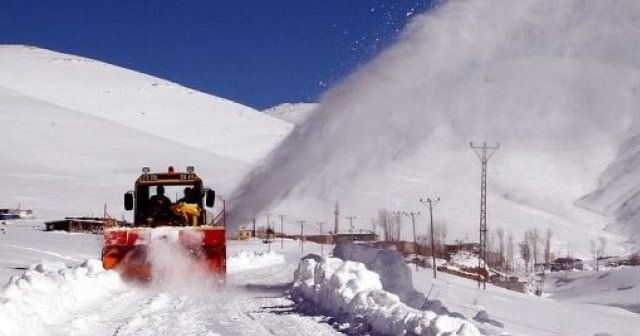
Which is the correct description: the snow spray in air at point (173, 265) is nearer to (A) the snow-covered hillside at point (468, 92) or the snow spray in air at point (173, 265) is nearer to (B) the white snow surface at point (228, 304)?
(B) the white snow surface at point (228, 304)

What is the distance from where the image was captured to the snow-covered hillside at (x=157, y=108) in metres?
162

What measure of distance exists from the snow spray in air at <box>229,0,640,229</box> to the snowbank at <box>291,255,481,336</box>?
291cm

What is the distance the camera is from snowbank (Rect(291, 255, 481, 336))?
30.0 feet

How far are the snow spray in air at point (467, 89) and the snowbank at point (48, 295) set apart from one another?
426cm

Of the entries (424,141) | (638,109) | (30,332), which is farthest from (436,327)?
(424,141)

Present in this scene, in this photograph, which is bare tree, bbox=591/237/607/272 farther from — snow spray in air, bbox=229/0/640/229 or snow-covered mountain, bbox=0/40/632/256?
snow spray in air, bbox=229/0/640/229

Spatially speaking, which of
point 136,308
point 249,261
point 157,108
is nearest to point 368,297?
point 136,308

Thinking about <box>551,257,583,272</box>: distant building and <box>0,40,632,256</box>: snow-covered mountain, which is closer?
<box>0,40,632,256</box>: snow-covered mountain

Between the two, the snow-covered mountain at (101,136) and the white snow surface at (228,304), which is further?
the snow-covered mountain at (101,136)

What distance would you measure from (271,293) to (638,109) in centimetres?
844

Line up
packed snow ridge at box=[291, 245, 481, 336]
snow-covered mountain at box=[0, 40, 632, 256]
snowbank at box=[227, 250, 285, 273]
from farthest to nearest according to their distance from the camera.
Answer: snow-covered mountain at box=[0, 40, 632, 256] < snowbank at box=[227, 250, 285, 273] < packed snow ridge at box=[291, 245, 481, 336]

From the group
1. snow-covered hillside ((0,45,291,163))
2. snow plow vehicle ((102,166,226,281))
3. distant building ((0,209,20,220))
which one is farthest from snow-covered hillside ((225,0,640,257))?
snow-covered hillside ((0,45,291,163))

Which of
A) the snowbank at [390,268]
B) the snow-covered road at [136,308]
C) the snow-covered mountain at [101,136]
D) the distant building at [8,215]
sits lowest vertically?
the snow-covered road at [136,308]

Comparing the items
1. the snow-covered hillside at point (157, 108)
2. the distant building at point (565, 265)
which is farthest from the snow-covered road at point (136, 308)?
the snow-covered hillside at point (157, 108)
